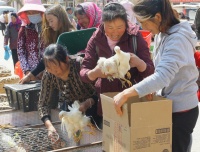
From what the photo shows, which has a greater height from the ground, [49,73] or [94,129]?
[49,73]

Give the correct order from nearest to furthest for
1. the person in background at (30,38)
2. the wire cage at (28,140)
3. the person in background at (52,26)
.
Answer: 1. the wire cage at (28,140)
2. the person in background at (52,26)
3. the person in background at (30,38)

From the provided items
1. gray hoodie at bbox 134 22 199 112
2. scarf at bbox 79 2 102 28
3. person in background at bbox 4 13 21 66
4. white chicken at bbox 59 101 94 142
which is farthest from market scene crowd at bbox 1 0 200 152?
person in background at bbox 4 13 21 66

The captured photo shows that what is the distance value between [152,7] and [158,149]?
763 mm

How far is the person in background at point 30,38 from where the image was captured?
12.5 ft

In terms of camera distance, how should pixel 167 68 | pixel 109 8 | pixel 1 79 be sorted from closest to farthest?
pixel 167 68
pixel 109 8
pixel 1 79

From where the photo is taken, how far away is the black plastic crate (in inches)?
125

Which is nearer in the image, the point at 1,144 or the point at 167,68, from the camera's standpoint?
the point at 167,68

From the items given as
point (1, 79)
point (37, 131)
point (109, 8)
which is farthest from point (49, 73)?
point (1, 79)

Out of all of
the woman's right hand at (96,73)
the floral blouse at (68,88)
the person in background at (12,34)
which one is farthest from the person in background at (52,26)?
the person in background at (12,34)

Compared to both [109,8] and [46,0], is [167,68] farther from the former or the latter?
[46,0]

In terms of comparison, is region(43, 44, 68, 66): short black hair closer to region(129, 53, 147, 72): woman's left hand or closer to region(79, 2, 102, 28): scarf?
region(129, 53, 147, 72): woman's left hand

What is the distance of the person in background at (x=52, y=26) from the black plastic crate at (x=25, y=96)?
20cm

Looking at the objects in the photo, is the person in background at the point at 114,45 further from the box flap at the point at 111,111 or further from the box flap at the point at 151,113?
the box flap at the point at 151,113

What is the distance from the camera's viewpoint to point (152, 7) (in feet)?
6.43
